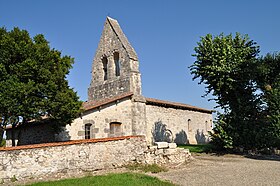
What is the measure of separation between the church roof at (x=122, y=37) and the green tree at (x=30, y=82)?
25.5 ft

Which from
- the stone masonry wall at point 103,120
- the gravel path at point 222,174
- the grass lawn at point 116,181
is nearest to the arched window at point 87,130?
the stone masonry wall at point 103,120

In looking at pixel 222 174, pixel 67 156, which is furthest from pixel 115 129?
pixel 222 174

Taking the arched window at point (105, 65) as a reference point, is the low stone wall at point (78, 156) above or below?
below

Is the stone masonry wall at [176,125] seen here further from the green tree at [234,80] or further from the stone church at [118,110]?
the green tree at [234,80]

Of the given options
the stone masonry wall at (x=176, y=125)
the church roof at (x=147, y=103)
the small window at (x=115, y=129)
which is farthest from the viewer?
the stone masonry wall at (x=176, y=125)

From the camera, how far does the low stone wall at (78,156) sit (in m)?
9.95

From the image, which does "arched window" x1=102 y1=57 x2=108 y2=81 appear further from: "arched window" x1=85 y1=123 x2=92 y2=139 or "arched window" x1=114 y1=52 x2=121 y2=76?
"arched window" x1=85 y1=123 x2=92 y2=139

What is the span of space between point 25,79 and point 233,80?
39.5 ft

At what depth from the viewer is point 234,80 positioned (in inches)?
653

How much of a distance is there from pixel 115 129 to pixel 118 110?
1.34 meters

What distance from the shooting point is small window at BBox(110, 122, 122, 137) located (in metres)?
18.1

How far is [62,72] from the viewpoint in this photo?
522 inches

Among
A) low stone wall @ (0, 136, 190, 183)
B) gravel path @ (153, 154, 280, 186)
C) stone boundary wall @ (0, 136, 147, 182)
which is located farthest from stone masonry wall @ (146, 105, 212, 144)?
stone boundary wall @ (0, 136, 147, 182)

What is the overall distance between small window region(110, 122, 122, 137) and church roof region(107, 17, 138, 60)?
17.3ft
